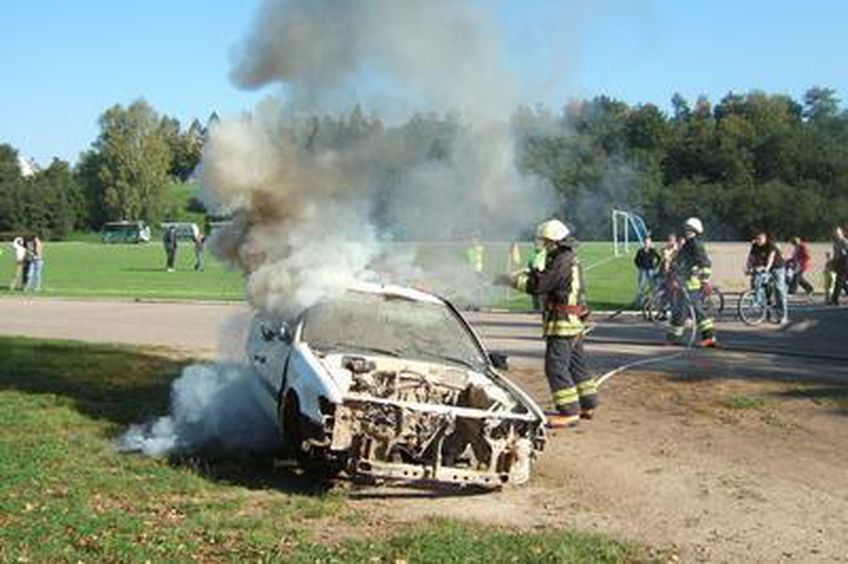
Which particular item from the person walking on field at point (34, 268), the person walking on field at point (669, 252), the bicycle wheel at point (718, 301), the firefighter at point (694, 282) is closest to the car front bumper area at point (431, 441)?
the firefighter at point (694, 282)

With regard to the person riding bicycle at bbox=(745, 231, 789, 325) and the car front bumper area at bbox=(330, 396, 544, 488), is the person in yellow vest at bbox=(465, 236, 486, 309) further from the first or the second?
the car front bumper area at bbox=(330, 396, 544, 488)

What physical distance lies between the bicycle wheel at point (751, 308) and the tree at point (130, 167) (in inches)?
3661

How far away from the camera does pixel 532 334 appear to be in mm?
19188

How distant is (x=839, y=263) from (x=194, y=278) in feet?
72.1

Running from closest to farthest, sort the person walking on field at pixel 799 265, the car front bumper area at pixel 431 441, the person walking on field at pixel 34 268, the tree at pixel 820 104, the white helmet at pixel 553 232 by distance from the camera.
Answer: the car front bumper area at pixel 431 441, the white helmet at pixel 553 232, the person walking on field at pixel 34 268, the person walking on field at pixel 799 265, the tree at pixel 820 104

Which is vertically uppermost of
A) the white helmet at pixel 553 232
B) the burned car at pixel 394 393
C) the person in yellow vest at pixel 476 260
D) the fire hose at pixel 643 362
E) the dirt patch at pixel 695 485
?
the white helmet at pixel 553 232

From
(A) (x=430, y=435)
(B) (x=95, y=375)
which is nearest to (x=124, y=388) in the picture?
(B) (x=95, y=375)

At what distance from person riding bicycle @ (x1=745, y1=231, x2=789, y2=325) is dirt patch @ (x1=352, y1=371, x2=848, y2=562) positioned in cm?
914

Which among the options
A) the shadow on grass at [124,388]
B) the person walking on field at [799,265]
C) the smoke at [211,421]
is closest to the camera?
the shadow on grass at [124,388]

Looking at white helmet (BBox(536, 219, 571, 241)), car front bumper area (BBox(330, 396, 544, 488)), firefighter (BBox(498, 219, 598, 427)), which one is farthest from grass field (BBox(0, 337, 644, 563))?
white helmet (BBox(536, 219, 571, 241))

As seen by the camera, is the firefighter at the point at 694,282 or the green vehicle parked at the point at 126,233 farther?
the green vehicle parked at the point at 126,233

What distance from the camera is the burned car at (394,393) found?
24.6 ft

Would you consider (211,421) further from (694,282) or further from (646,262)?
(646,262)

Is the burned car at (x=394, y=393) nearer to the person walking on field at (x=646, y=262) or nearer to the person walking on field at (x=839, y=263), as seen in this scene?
the person walking on field at (x=646, y=262)
